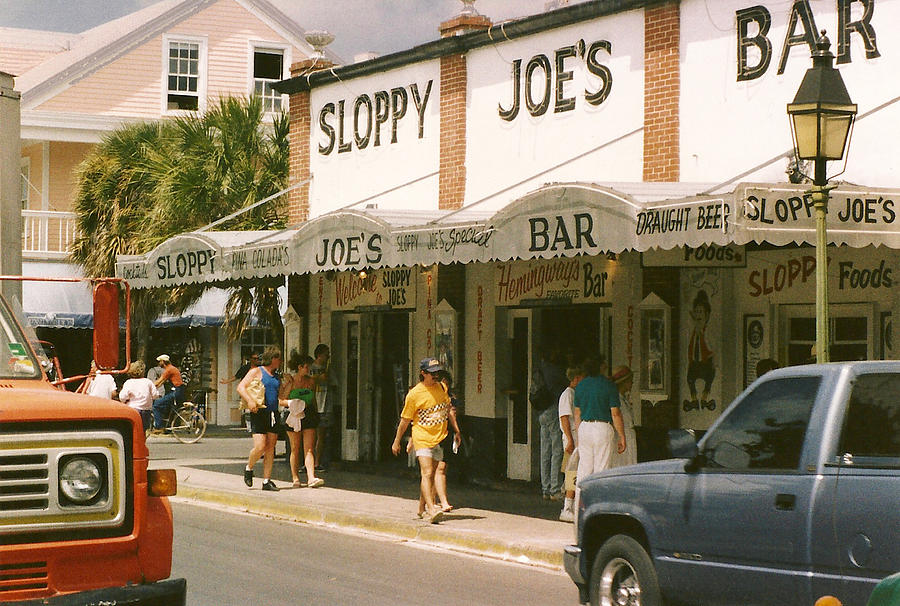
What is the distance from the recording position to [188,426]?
29578 mm

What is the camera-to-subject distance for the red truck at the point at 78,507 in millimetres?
6105

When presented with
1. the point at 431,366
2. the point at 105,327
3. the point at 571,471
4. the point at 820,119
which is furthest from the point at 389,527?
the point at 105,327

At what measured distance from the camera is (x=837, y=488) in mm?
7219

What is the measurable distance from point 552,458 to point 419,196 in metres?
5.31

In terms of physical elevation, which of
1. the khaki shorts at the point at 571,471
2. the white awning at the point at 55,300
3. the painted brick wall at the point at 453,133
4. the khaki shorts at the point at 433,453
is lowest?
the khaki shorts at the point at 571,471

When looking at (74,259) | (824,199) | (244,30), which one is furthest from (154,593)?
(244,30)

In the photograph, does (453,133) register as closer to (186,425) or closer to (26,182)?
(186,425)

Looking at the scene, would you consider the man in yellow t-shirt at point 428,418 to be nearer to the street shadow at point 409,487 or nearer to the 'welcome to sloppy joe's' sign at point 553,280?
the street shadow at point 409,487

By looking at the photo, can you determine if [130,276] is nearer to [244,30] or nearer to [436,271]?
[436,271]

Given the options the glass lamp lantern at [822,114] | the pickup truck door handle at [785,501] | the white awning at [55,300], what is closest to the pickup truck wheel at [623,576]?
the pickup truck door handle at [785,501]

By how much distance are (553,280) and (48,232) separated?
20543 millimetres

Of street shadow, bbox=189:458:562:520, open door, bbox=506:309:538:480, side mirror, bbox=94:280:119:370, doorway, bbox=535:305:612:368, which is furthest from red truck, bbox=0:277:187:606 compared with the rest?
open door, bbox=506:309:538:480

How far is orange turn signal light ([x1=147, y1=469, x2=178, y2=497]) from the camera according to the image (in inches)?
263

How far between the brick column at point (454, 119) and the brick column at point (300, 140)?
384cm
